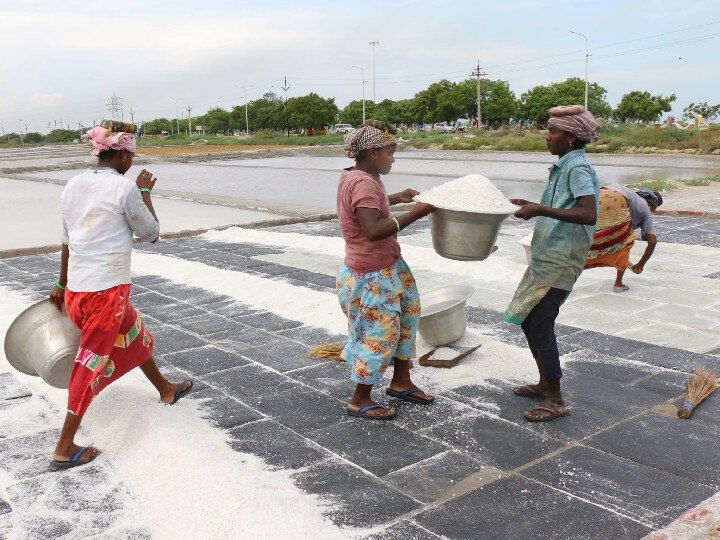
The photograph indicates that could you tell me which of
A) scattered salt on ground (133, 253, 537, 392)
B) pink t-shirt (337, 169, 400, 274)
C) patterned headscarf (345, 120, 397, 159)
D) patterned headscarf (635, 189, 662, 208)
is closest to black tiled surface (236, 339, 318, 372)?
scattered salt on ground (133, 253, 537, 392)

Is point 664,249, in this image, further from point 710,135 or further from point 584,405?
point 710,135

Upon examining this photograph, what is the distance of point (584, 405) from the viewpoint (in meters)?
3.84

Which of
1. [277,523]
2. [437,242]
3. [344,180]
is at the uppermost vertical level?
[344,180]

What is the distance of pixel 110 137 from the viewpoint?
10.8 feet

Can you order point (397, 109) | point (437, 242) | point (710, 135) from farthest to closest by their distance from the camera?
point (397, 109) < point (710, 135) < point (437, 242)

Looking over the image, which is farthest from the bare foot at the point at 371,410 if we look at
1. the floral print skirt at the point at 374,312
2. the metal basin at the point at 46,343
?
the metal basin at the point at 46,343

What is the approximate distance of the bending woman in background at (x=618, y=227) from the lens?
5.95 metres

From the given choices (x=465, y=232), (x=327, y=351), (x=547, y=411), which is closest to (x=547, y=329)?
(x=547, y=411)

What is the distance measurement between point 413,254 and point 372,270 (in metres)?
4.63

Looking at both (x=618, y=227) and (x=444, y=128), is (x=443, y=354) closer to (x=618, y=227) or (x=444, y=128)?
(x=618, y=227)

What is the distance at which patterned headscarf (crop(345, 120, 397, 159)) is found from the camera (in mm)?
3430

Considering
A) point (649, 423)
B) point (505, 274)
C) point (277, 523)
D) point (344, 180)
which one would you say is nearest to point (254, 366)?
point (344, 180)

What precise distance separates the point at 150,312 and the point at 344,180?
3092mm

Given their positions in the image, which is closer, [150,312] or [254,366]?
[254,366]
